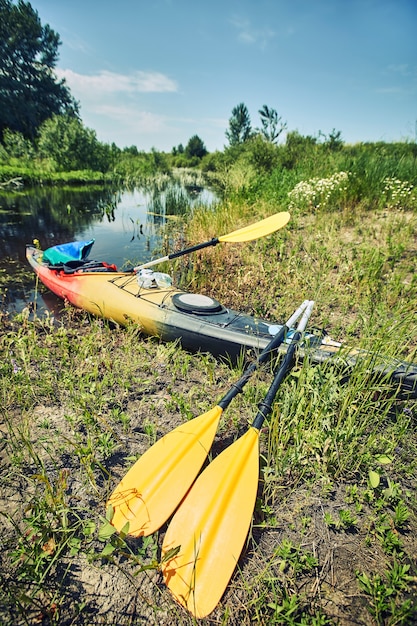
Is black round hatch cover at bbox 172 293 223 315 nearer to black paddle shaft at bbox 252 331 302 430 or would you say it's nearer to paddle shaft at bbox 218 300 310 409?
paddle shaft at bbox 218 300 310 409

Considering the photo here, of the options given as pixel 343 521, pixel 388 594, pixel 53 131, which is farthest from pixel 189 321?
pixel 53 131

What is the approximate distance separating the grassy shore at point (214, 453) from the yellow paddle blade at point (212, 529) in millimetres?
58

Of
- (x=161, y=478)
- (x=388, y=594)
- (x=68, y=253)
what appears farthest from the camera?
(x=68, y=253)

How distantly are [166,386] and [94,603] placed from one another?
1.24 m

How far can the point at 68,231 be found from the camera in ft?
23.4

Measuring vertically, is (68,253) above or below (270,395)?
above

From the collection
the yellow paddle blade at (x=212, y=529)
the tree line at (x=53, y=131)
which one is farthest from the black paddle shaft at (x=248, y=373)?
the tree line at (x=53, y=131)

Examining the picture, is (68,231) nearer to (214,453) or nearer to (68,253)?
(68,253)

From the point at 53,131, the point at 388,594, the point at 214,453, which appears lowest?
the point at 214,453

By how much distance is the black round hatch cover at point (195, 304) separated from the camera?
106 inches

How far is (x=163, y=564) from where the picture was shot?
1183 mm

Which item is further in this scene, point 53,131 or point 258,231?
point 53,131

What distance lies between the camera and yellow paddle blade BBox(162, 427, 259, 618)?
1.12m

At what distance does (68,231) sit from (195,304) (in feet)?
18.8
